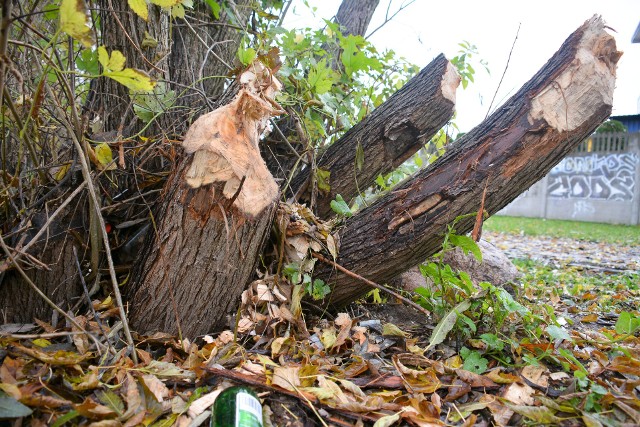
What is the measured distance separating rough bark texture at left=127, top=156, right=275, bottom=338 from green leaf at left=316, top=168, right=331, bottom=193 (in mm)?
723

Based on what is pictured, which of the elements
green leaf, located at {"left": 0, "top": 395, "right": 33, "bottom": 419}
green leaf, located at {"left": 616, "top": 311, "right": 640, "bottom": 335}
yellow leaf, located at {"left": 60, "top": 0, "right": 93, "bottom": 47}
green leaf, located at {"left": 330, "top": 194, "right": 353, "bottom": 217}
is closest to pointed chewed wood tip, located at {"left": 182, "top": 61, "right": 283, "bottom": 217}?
green leaf, located at {"left": 330, "top": 194, "right": 353, "bottom": 217}

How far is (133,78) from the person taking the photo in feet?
3.96

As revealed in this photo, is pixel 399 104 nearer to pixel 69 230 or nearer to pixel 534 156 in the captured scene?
pixel 534 156

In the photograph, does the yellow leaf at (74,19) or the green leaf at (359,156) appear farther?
the green leaf at (359,156)

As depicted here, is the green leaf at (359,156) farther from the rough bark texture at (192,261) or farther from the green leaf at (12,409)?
the green leaf at (12,409)

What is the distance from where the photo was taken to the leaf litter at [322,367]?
1309 mm

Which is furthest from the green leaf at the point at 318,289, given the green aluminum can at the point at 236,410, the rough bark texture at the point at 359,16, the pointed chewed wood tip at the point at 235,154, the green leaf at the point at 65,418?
the rough bark texture at the point at 359,16

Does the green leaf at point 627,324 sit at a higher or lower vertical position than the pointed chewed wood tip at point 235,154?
lower

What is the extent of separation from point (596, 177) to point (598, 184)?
0.69 ft

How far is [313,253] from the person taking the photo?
198 cm

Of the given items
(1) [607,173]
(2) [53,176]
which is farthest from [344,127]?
(1) [607,173]

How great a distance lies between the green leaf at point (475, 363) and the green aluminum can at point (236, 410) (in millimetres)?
837

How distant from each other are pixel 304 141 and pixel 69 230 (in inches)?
50.0

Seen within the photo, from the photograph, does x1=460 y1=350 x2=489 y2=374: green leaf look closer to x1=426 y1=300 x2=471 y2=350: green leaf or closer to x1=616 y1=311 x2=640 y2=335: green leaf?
x1=426 y1=300 x2=471 y2=350: green leaf
